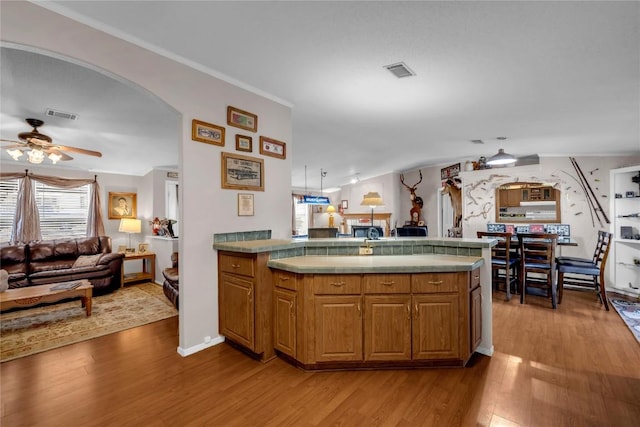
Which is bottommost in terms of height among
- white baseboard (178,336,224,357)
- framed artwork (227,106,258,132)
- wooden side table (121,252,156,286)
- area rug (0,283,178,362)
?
area rug (0,283,178,362)

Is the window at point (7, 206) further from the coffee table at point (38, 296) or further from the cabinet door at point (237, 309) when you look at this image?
the cabinet door at point (237, 309)

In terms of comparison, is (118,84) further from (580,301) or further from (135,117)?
(580,301)

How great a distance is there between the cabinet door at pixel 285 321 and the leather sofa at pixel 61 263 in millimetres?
3937

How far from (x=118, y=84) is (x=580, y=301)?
6.48 meters

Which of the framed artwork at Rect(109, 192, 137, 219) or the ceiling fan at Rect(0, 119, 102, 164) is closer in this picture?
the ceiling fan at Rect(0, 119, 102, 164)

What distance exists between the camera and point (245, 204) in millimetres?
3102

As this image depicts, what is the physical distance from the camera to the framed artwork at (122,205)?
5953mm

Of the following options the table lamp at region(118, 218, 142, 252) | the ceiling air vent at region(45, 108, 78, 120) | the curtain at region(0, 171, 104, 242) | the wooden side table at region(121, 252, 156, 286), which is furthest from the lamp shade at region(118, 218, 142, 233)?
the ceiling air vent at region(45, 108, 78, 120)

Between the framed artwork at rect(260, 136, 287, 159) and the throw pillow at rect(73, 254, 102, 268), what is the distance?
3946mm

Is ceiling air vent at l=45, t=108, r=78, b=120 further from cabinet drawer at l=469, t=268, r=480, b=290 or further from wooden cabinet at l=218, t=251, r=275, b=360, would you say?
cabinet drawer at l=469, t=268, r=480, b=290

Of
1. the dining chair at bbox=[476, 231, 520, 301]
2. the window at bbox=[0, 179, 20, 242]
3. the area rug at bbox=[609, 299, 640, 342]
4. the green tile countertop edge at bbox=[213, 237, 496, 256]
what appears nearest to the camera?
the green tile countertop edge at bbox=[213, 237, 496, 256]

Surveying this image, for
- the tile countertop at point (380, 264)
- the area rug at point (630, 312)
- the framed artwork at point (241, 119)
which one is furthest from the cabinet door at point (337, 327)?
the area rug at point (630, 312)

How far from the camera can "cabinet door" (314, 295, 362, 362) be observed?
2.31 meters

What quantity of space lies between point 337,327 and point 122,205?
19.2 feet
